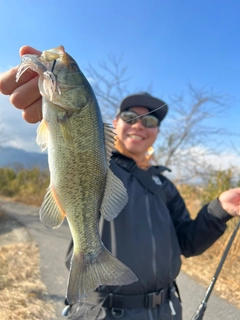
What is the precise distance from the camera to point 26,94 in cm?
159

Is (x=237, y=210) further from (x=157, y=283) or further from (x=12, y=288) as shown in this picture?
(x=12, y=288)

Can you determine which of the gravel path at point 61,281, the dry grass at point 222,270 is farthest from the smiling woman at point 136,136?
the dry grass at point 222,270

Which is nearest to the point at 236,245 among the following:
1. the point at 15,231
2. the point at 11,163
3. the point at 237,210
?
the point at 237,210

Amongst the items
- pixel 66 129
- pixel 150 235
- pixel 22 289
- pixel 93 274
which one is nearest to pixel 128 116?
pixel 150 235

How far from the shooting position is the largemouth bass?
1406 millimetres

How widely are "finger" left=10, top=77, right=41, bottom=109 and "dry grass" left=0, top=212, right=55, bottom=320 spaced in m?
2.92

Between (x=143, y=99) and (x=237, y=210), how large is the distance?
1.35 metres

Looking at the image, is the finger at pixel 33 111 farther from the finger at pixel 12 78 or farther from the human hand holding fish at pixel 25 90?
the finger at pixel 12 78

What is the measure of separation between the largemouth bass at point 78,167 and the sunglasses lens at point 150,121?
1.32 meters

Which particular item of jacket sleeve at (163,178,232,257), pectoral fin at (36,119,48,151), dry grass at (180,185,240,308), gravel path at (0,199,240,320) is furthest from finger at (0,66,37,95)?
dry grass at (180,185,240,308)

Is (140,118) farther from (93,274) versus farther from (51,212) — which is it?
(93,274)

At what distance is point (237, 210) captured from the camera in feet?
7.93

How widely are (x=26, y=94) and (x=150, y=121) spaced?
60.3 inches

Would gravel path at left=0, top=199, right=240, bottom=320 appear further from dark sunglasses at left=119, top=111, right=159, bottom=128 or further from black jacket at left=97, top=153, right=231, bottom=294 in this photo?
dark sunglasses at left=119, top=111, right=159, bottom=128
